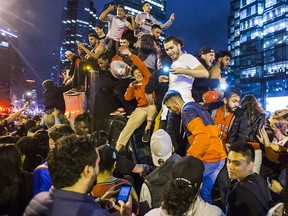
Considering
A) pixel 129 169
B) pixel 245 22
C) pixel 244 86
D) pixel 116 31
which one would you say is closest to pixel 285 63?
pixel 244 86

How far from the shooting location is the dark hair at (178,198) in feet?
8.24

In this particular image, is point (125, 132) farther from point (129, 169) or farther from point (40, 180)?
point (40, 180)

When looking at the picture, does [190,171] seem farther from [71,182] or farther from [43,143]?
[43,143]

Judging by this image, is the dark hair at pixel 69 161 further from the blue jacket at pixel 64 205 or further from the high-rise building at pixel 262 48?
the high-rise building at pixel 262 48

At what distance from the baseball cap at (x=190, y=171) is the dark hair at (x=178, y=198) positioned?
1.04ft

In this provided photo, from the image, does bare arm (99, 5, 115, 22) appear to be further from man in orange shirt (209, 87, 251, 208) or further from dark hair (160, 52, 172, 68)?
man in orange shirt (209, 87, 251, 208)

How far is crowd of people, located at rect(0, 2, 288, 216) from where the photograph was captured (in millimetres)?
2521

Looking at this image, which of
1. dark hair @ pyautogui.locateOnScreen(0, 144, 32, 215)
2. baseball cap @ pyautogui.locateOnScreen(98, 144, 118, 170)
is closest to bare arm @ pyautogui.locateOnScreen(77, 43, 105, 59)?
baseball cap @ pyautogui.locateOnScreen(98, 144, 118, 170)

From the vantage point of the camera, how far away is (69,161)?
2.45 meters

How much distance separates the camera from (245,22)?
11050cm

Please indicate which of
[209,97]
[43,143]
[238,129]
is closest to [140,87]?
[209,97]

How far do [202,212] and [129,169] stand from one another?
2.17 metres

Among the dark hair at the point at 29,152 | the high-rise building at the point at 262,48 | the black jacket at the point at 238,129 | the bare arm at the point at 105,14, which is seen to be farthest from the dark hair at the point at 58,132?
the high-rise building at the point at 262,48

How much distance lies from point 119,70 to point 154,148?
420 cm
